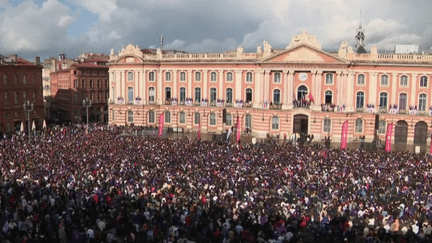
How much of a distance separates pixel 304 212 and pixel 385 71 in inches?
1579

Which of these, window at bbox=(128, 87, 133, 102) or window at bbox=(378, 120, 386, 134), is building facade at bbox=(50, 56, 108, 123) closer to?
window at bbox=(128, 87, 133, 102)

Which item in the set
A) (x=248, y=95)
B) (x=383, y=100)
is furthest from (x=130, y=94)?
(x=383, y=100)

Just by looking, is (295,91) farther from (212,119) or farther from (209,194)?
(209,194)

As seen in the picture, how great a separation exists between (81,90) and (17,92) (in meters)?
17.4

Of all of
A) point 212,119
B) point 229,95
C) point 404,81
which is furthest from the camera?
point 212,119

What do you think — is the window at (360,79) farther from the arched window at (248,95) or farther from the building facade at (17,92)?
the building facade at (17,92)

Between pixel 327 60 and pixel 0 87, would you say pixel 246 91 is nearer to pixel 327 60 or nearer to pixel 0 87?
pixel 327 60

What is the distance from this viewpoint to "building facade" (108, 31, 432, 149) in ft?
191

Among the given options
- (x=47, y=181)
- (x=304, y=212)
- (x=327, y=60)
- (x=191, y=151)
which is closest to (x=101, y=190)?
(x=47, y=181)

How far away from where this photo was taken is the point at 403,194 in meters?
27.0

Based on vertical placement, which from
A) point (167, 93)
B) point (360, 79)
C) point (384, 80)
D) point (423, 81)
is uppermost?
point (360, 79)

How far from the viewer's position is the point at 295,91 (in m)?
61.5

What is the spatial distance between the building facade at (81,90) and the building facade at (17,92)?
1175 cm

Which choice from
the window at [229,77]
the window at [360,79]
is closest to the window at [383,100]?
the window at [360,79]
